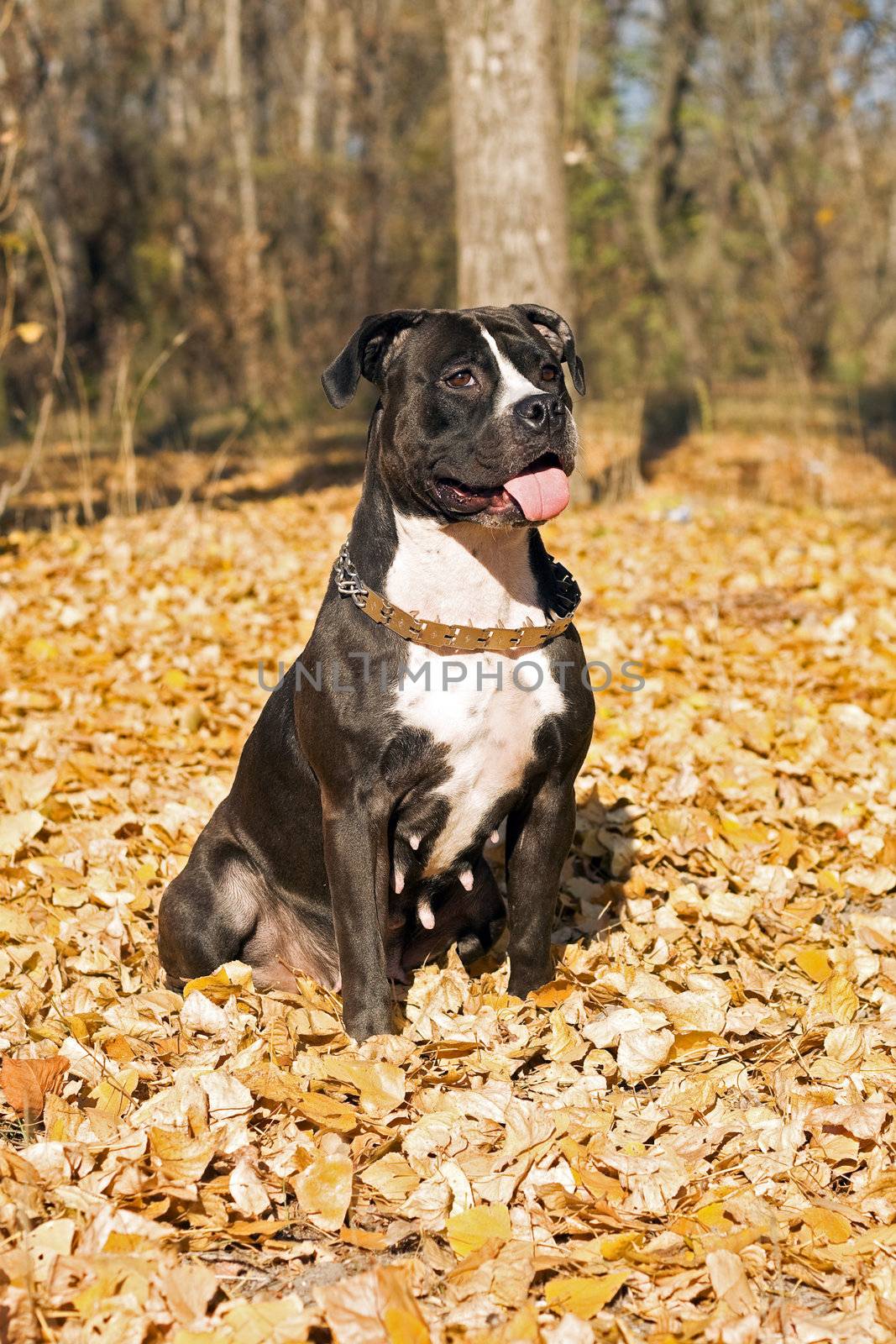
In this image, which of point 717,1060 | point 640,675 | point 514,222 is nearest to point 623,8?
point 514,222

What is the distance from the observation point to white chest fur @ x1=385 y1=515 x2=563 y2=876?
8.99 ft

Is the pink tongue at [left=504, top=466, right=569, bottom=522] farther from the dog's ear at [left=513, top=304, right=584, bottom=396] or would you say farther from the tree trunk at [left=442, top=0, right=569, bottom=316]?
the tree trunk at [left=442, top=0, right=569, bottom=316]

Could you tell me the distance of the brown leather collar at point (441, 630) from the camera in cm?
276

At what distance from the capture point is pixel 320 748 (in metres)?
2.81

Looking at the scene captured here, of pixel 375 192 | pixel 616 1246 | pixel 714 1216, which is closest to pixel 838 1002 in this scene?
pixel 714 1216

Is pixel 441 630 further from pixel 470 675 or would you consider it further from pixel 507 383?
pixel 507 383

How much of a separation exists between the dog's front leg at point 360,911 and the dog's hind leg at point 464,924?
0.33 meters

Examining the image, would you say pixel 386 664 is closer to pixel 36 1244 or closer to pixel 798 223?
pixel 36 1244

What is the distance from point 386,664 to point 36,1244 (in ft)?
4.23

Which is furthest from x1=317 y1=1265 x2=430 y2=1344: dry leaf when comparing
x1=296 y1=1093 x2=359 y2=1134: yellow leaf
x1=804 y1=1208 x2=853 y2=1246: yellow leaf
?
x1=804 y1=1208 x2=853 y2=1246: yellow leaf

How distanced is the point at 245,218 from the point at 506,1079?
18.6m

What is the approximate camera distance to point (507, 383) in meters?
2.87

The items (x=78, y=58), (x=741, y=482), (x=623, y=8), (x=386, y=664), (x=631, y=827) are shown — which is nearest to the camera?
(x=386, y=664)

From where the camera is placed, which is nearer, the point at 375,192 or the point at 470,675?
the point at 470,675
